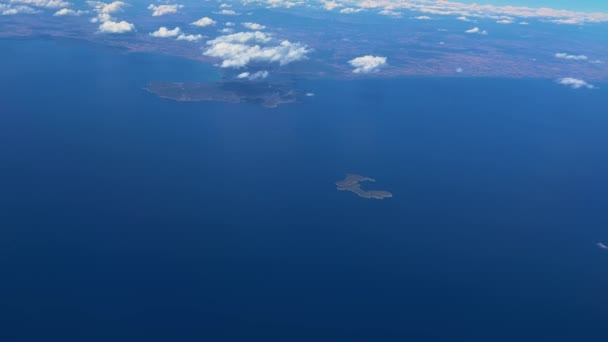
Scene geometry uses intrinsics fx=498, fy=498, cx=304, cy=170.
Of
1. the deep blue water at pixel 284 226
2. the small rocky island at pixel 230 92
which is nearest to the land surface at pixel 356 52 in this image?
the small rocky island at pixel 230 92

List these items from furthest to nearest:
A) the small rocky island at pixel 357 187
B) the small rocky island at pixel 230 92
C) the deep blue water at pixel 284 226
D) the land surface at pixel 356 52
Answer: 1. the land surface at pixel 356 52
2. the small rocky island at pixel 230 92
3. the small rocky island at pixel 357 187
4. the deep blue water at pixel 284 226

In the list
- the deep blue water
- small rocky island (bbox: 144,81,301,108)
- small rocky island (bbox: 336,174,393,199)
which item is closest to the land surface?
small rocky island (bbox: 144,81,301,108)

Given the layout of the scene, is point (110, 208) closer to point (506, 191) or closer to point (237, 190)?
point (237, 190)

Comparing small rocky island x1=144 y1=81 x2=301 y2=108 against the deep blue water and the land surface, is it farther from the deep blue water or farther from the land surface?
the land surface

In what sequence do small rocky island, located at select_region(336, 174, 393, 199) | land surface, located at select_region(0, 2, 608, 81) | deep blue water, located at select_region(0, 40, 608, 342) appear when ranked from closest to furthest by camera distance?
deep blue water, located at select_region(0, 40, 608, 342) < small rocky island, located at select_region(336, 174, 393, 199) < land surface, located at select_region(0, 2, 608, 81)

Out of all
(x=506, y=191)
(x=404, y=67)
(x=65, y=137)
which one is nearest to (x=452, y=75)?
(x=404, y=67)

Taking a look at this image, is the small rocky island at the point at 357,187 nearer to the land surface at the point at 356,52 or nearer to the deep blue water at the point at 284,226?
the deep blue water at the point at 284,226
